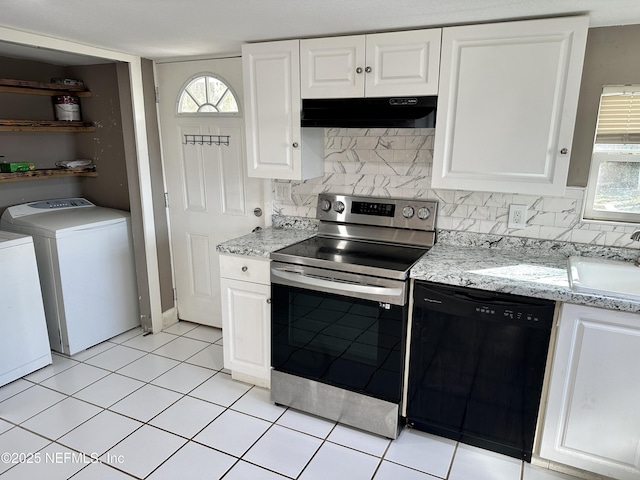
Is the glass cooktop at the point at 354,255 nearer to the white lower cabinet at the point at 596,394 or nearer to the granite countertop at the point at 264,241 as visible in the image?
the granite countertop at the point at 264,241

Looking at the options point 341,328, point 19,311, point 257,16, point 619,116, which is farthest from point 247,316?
point 619,116

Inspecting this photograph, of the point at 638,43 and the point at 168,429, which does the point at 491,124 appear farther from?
the point at 168,429

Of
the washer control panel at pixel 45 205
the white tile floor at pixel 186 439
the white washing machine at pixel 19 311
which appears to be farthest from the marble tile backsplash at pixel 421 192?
the washer control panel at pixel 45 205

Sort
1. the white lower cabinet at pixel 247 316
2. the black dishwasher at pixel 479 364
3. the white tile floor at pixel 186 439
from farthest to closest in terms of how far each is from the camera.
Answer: the white lower cabinet at pixel 247 316 → the white tile floor at pixel 186 439 → the black dishwasher at pixel 479 364

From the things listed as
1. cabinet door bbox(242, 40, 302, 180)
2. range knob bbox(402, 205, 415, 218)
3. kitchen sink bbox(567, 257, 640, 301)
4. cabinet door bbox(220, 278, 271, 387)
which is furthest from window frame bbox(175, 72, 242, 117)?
kitchen sink bbox(567, 257, 640, 301)

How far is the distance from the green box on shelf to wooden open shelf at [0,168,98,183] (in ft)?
0.17

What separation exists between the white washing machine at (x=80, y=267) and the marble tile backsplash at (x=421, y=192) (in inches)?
56.3

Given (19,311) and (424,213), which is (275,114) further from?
(19,311)

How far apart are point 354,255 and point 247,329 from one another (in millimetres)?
783

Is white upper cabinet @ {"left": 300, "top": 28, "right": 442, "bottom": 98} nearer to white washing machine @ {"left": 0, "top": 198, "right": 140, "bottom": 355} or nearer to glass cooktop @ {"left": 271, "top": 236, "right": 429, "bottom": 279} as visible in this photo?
glass cooktop @ {"left": 271, "top": 236, "right": 429, "bottom": 279}

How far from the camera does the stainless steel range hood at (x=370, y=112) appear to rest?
2.12 meters

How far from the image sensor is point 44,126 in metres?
3.05

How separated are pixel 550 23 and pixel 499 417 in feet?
5.74

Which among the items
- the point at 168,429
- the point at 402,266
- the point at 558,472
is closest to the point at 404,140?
the point at 402,266
